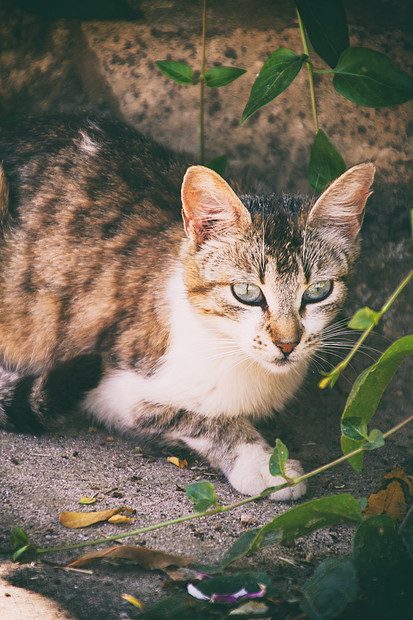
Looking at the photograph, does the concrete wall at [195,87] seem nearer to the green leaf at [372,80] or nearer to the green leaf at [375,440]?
the green leaf at [372,80]

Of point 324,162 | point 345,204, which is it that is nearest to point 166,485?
point 345,204

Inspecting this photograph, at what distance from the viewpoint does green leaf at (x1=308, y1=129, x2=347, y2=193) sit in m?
2.39

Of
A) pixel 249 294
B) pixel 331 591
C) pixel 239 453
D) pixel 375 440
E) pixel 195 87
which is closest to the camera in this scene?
pixel 331 591

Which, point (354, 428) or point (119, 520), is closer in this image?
point (354, 428)

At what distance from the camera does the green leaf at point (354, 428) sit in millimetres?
1641

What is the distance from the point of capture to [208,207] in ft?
7.14

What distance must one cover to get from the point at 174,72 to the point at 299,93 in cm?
81

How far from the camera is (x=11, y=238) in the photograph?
2.67 m

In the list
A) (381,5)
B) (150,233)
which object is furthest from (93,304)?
(381,5)

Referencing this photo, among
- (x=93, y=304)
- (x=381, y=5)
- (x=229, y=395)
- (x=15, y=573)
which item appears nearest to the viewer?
(x=15, y=573)

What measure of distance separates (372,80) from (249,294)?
0.86 m

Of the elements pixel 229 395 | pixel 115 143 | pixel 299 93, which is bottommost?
pixel 229 395

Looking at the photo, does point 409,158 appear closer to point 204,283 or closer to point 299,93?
point 299,93

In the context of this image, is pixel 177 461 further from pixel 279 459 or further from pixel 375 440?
pixel 375 440
